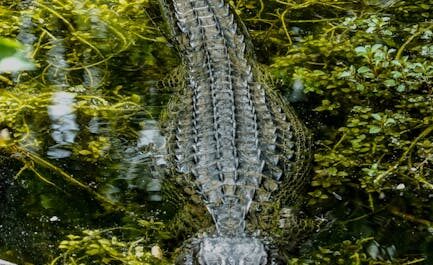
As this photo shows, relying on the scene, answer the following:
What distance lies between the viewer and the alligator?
105 inches

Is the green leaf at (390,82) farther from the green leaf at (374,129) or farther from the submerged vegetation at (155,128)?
the green leaf at (374,129)

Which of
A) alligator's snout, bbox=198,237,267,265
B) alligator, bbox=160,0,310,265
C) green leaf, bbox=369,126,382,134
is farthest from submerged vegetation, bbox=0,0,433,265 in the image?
alligator's snout, bbox=198,237,267,265

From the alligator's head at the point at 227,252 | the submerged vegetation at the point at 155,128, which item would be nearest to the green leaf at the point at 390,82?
the submerged vegetation at the point at 155,128

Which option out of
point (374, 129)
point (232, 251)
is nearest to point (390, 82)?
point (374, 129)

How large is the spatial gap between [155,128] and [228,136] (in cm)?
72

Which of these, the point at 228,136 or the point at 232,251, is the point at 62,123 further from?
the point at 232,251

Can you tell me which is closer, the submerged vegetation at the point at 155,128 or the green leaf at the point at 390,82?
the submerged vegetation at the point at 155,128

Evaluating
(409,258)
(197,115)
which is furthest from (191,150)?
(409,258)

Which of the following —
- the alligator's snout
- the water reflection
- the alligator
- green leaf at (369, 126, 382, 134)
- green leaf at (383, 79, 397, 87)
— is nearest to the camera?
the alligator's snout

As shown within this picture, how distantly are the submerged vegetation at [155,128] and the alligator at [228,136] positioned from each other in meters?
0.14

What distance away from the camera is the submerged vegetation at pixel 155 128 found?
2893mm

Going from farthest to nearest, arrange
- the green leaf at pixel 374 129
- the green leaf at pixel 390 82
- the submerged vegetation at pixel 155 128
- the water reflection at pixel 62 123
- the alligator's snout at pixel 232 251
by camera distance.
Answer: the green leaf at pixel 390 82 < the water reflection at pixel 62 123 < the green leaf at pixel 374 129 < the submerged vegetation at pixel 155 128 < the alligator's snout at pixel 232 251

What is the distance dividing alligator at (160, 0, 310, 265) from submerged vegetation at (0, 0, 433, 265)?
0.14 metres

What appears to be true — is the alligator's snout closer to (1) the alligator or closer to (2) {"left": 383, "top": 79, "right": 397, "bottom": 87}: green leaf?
(1) the alligator
